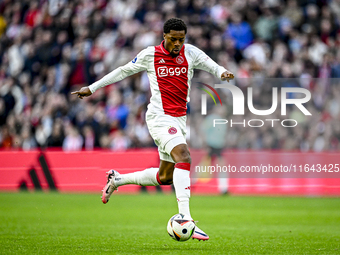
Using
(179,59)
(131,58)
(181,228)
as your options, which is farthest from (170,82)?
(131,58)

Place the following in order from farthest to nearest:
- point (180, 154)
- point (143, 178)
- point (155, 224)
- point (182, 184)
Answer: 1. point (155, 224)
2. point (143, 178)
3. point (180, 154)
4. point (182, 184)

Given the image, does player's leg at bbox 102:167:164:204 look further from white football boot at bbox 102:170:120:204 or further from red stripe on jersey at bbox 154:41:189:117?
red stripe on jersey at bbox 154:41:189:117

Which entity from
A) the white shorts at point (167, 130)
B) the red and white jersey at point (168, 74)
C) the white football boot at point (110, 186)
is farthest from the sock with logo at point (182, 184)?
the white football boot at point (110, 186)

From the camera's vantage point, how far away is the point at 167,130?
22.4ft

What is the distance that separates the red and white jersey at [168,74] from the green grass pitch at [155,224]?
1691mm

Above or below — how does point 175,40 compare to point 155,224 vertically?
above

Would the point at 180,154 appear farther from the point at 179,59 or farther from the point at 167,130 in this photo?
the point at 179,59

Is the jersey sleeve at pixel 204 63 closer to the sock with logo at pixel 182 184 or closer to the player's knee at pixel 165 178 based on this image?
the sock with logo at pixel 182 184

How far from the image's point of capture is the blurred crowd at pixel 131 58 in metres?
14.9

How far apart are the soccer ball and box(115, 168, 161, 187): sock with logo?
1199 mm

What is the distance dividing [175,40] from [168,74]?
1.48 feet

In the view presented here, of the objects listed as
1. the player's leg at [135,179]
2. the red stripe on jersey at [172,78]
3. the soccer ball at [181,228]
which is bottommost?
the soccer ball at [181,228]

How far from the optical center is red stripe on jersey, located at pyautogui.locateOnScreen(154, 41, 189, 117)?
22.9 ft

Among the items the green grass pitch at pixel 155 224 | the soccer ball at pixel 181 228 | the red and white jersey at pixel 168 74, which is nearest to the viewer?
the soccer ball at pixel 181 228
